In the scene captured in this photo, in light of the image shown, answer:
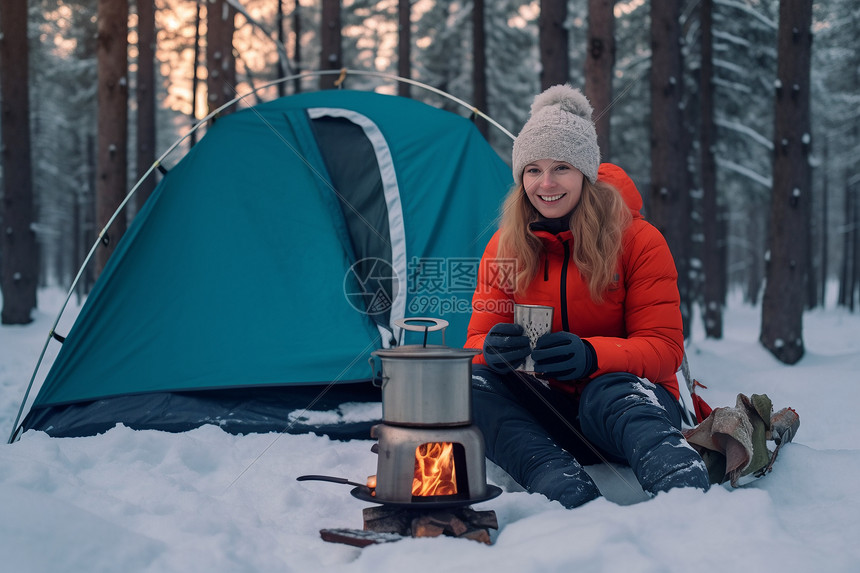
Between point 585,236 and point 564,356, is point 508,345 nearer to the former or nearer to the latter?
point 564,356

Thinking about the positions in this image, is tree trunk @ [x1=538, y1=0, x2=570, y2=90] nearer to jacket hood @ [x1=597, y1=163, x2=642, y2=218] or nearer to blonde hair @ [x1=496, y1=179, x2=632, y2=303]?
jacket hood @ [x1=597, y1=163, x2=642, y2=218]

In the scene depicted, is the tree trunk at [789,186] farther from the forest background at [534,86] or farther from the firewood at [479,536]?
the firewood at [479,536]

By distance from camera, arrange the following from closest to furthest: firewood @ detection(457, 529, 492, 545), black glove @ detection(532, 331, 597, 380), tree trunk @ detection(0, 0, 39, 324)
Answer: firewood @ detection(457, 529, 492, 545)
black glove @ detection(532, 331, 597, 380)
tree trunk @ detection(0, 0, 39, 324)

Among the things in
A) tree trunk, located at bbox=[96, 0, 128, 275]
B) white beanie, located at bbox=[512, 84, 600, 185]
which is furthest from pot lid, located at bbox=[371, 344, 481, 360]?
tree trunk, located at bbox=[96, 0, 128, 275]

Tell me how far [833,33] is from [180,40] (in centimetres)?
1453

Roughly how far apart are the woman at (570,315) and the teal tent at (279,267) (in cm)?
124

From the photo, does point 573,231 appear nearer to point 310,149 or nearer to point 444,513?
point 444,513

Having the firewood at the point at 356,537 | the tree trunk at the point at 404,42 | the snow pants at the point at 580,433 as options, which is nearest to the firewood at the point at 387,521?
the firewood at the point at 356,537

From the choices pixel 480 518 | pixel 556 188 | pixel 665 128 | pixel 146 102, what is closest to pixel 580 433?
pixel 480 518

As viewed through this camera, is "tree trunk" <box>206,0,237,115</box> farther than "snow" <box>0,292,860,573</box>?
Yes

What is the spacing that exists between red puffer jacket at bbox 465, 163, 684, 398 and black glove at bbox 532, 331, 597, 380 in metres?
0.06

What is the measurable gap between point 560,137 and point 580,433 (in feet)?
3.77

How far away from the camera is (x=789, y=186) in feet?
23.6

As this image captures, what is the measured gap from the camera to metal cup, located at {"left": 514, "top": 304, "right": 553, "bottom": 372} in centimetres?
249
